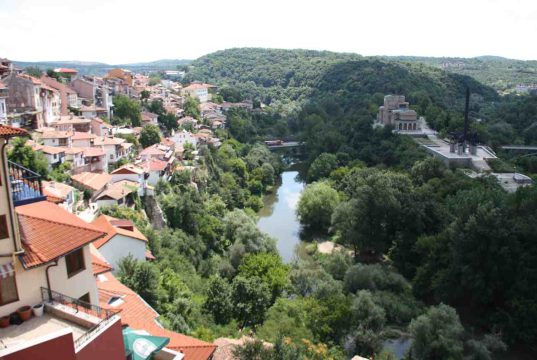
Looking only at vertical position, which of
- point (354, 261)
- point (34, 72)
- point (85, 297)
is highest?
point (34, 72)

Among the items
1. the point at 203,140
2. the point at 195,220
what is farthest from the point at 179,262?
the point at 203,140

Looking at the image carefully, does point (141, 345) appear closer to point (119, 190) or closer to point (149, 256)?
point (149, 256)

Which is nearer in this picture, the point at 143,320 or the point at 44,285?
the point at 44,285

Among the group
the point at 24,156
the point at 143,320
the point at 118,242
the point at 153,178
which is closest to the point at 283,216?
the point at 153,178

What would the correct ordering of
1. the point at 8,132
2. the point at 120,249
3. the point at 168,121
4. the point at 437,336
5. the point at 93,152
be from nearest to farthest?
the point at 8,132
the point at 437,336
the point at 120,249
the point at 93,152
the point at 168,121

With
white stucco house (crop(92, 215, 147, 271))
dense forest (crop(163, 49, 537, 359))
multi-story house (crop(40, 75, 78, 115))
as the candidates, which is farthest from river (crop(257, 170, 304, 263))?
multi-story house (crop(40, 75, 78, 115))

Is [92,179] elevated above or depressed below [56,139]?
below

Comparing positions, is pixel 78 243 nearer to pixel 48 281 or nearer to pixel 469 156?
pixel 48 281
